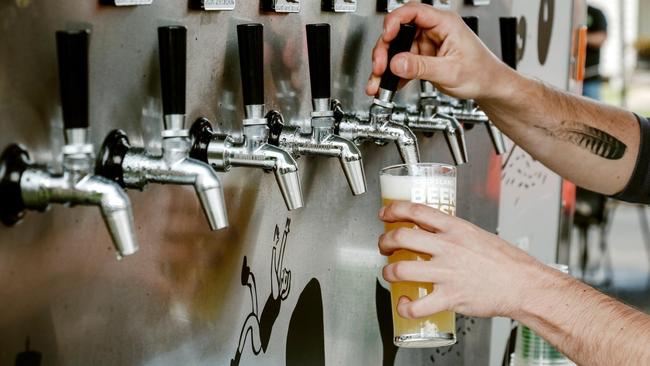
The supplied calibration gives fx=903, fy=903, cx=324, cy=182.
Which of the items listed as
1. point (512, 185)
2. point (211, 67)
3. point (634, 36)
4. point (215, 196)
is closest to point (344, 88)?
point (211, 67)

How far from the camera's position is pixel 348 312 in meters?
1.62

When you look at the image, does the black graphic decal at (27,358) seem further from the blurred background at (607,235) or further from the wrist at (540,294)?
the blurred background at (607,235)

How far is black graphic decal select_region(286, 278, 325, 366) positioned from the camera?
4.78 feet

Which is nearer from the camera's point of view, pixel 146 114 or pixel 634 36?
pixel 146 114

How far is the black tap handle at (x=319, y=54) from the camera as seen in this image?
1238mm

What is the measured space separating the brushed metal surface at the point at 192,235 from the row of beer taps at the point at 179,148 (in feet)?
0.13

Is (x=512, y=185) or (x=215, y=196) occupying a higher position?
(x=215, y=196)

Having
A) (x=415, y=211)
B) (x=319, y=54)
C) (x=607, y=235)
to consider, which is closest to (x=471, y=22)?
(x=319, y=54)

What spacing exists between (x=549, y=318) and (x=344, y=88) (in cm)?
53

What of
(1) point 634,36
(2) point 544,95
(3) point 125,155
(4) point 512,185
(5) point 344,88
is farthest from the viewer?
(1) point 634,36

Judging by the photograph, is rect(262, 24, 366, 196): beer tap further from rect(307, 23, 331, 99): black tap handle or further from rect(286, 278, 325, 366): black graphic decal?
rect(286, 278, 325, 366): black graphic decal

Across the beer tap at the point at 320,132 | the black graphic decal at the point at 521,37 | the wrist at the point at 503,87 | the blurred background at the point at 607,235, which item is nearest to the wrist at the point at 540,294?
the beer tap at the point at 320,132

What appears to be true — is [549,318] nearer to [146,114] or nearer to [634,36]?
[146,114]

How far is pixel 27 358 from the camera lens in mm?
945
